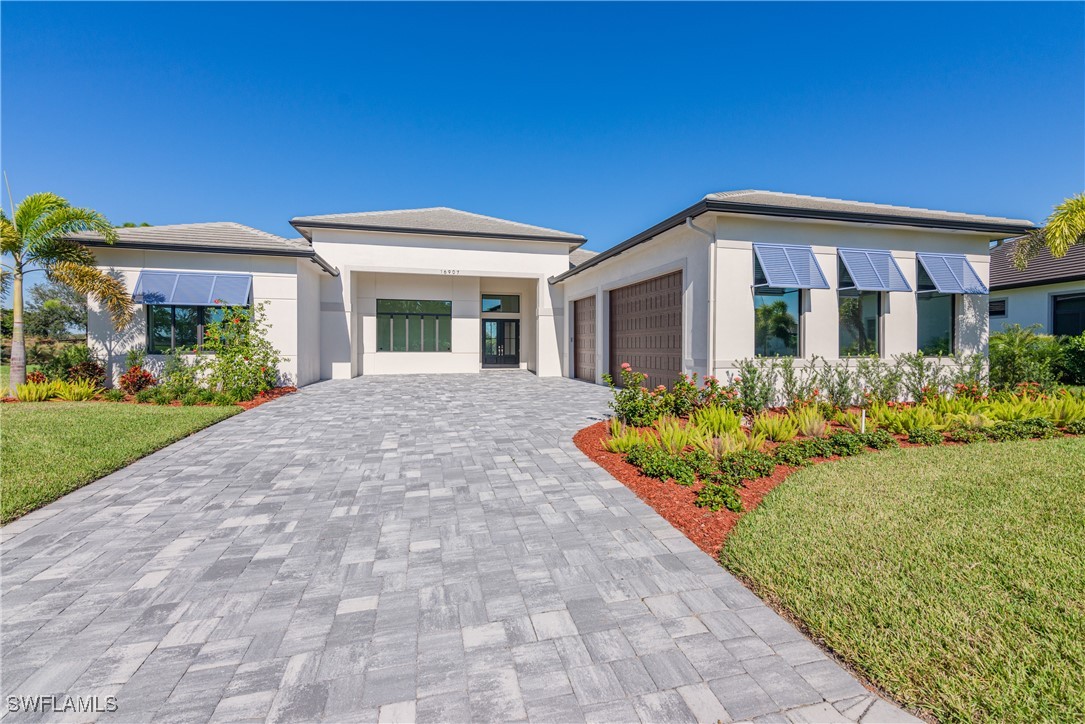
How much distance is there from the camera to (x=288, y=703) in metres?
2.05

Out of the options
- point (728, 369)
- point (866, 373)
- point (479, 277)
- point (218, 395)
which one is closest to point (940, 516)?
point (728, 369)

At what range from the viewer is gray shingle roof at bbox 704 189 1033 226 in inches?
408

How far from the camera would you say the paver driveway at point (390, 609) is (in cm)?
209

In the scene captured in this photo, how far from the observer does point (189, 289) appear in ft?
42.6

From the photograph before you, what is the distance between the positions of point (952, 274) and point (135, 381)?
69.8ft

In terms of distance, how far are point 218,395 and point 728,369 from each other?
40.4 feet

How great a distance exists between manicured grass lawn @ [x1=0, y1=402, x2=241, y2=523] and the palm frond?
3.41m

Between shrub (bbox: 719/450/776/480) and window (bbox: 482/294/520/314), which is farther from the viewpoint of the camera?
window (bbox: 482/294/520/314)

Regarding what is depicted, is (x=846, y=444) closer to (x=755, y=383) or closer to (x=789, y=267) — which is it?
(x=755, y=383)

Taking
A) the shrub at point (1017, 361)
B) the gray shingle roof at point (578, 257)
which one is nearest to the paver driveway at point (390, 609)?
the shrub at point (1017, 361)

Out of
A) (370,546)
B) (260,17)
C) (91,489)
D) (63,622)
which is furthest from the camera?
(260,17)

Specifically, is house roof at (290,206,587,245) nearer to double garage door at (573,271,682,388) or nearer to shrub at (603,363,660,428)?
double garage door at (573,271,682,388)

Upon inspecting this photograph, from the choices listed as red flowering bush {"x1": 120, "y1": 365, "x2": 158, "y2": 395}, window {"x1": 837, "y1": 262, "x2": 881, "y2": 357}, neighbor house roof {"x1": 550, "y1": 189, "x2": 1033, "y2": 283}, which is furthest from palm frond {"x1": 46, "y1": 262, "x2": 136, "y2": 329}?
window {"x1": 837, "y1": 262, "x2": 881, "y2": 357}

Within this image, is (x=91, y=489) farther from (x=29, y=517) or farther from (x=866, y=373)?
(x=866, y=373)
